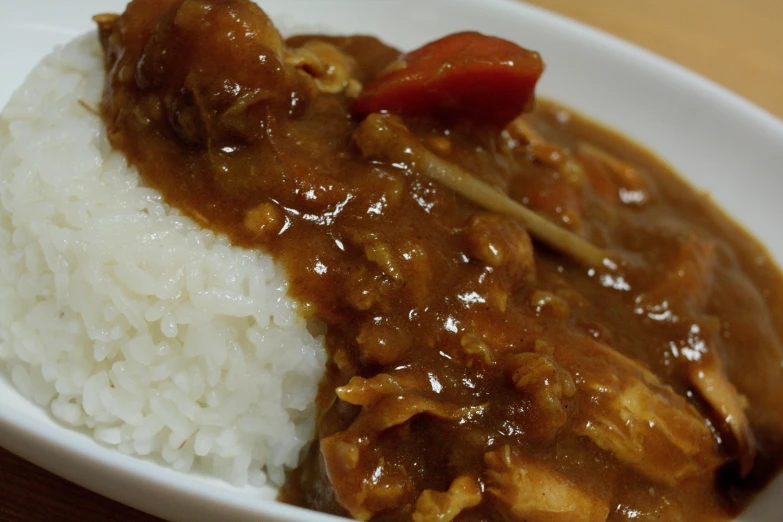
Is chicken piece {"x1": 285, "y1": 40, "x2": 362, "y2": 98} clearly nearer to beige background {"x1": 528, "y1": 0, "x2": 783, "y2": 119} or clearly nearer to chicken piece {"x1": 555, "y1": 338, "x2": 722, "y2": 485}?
chicken piece {"x1": 555, "y1": 338, "x2": 722, "y2": 485}

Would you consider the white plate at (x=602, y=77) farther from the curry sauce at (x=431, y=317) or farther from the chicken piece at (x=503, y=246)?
the chicken piece at (x=503, y=246)

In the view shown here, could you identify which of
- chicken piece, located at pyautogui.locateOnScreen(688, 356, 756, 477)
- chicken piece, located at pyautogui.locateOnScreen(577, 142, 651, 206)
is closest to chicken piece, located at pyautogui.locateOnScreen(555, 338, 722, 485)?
chicken piece, located at pyautogui.locateOnScreen(688, 356, 756, 477)

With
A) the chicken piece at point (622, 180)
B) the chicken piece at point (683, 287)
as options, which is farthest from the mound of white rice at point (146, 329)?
the chicken piece at point (622, 180)

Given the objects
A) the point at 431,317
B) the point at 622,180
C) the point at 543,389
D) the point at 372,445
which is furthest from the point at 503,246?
the point at 622,180

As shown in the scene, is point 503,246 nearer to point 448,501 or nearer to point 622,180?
point 448,501

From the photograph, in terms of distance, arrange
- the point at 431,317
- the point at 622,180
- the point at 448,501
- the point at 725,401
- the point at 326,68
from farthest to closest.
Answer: the point at 622,180
the point at 326,68
the point at 725,401
the point at 431,317
the point at 448,501

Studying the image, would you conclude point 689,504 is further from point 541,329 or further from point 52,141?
point 52,141

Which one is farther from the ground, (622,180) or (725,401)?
(622,180)

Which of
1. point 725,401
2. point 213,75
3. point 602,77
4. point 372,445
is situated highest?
point 213,75
